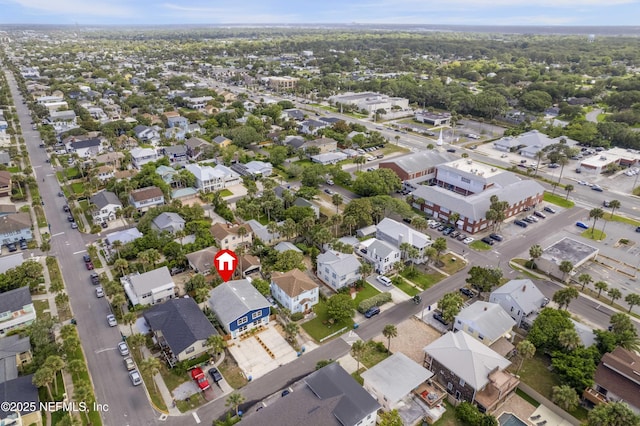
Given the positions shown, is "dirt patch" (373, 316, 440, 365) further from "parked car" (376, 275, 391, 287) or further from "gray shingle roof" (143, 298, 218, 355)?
"gray shingle roof" (143, 298, 218, 355)

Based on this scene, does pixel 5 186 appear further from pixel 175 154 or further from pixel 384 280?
pixel 384 280

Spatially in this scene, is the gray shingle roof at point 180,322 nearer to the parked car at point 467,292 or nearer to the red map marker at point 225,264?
the red map marker at point 225,264

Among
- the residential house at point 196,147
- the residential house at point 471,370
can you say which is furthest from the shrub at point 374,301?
the residential house at point 196,147

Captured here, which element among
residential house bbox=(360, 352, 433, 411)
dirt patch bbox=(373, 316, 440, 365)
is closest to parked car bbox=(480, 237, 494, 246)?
dirt patch bbox=(373, 316, 440, 365)

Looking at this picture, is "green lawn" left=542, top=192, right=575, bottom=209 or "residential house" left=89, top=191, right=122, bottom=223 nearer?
"residential house" left=89, top=191, right=122, bottom=223

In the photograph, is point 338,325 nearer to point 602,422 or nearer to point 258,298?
point 258,298

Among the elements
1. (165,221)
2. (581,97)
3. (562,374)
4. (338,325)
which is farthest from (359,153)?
(581,97)

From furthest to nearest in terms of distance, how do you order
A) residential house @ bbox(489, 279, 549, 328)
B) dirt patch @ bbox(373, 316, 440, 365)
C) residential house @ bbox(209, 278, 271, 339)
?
residential house @ bbox(489, 279, 549, 328) → residential house @ bbox(209, 278, 271, 339) → dirt patch @ bbox(373, 316, 440, 365)

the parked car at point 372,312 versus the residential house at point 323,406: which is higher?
the residential house at point 323,406

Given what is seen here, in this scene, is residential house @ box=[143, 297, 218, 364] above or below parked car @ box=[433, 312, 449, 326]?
above
